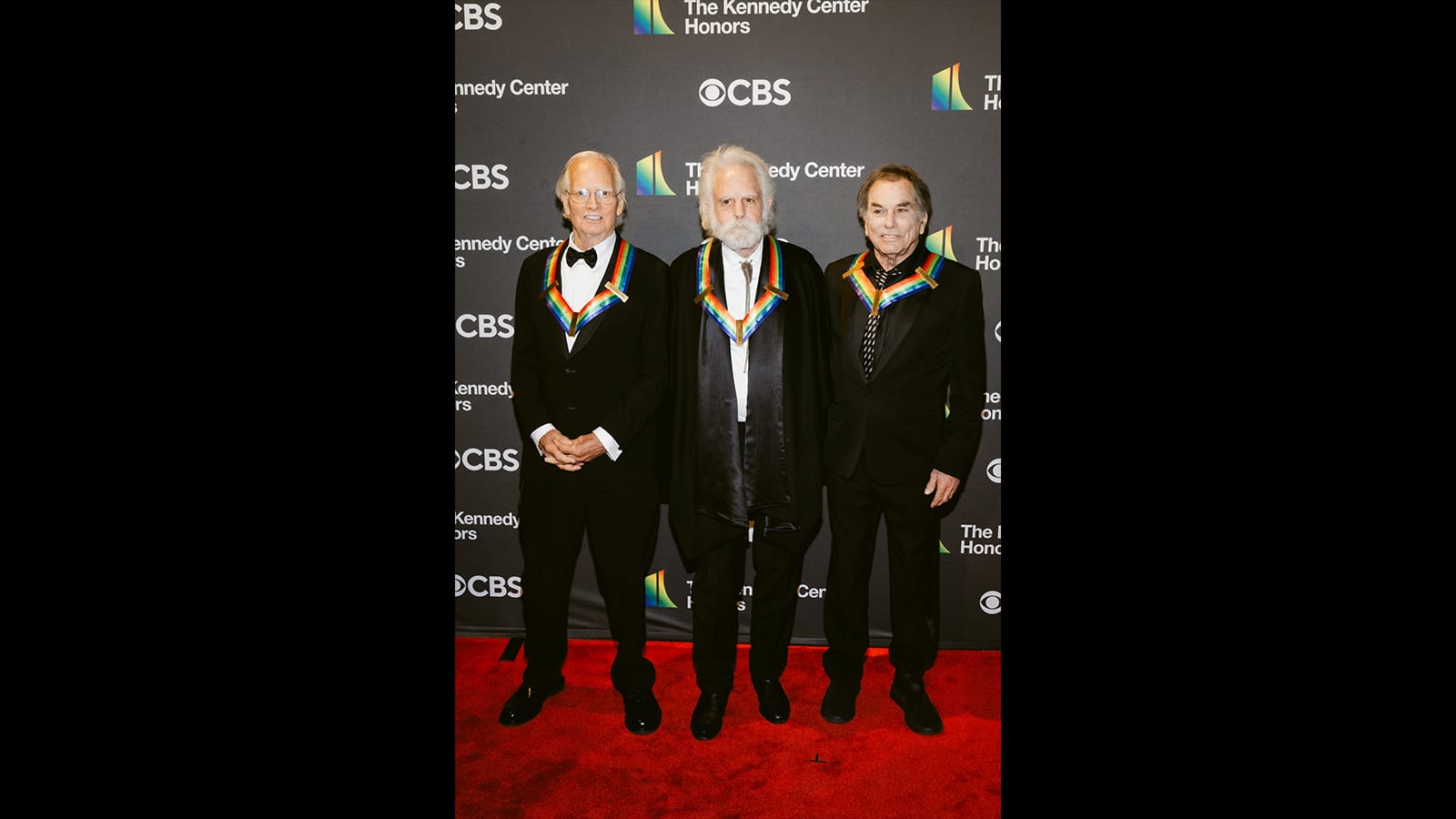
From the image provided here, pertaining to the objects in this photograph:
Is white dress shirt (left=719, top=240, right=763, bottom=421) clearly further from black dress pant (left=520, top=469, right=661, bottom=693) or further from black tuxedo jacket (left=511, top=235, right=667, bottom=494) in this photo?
black dress pant (left=520, top=469, right=661, bottom=693)

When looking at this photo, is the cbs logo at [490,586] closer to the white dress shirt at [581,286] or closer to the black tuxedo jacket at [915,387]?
the white dress shirt at [581,286]

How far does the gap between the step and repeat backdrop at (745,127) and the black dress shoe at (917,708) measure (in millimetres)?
758

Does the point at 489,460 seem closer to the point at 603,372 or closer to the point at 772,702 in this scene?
the point at 603,372

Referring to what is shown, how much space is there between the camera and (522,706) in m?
3.28

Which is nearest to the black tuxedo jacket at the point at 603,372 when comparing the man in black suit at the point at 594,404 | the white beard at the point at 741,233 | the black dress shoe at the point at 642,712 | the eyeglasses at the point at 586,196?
the man in black suit at the point at 594,404

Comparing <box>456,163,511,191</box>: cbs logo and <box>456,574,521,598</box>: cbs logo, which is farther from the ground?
<box>456,163,511,191</box>: cbs logo

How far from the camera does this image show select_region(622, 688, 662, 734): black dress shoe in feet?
10.4

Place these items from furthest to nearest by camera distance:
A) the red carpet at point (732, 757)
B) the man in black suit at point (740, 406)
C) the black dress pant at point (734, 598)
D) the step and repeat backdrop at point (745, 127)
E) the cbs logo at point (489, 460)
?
A: the cbs logo at point (489, 460) < the step and repeat backdrop at point (745, 127) < the black dress pant at point (734, 598) < the man in black suit at point (740, 406) < the red carpet at point (732, 757)

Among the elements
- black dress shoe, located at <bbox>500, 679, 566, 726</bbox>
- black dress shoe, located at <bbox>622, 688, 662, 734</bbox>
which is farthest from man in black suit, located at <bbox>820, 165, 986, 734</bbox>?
black dress shoe, located at <bbox>500, 679, 566, 726</bbox>

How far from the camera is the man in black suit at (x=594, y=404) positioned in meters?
3.06

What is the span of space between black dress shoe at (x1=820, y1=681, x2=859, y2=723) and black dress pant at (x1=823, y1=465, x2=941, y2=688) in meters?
0.03

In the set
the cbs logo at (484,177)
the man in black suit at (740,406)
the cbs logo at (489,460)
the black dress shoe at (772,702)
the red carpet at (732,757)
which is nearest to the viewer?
the red carpet at (732,757)

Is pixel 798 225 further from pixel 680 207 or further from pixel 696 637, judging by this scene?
pixel 696 637

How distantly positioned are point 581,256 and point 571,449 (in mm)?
724
